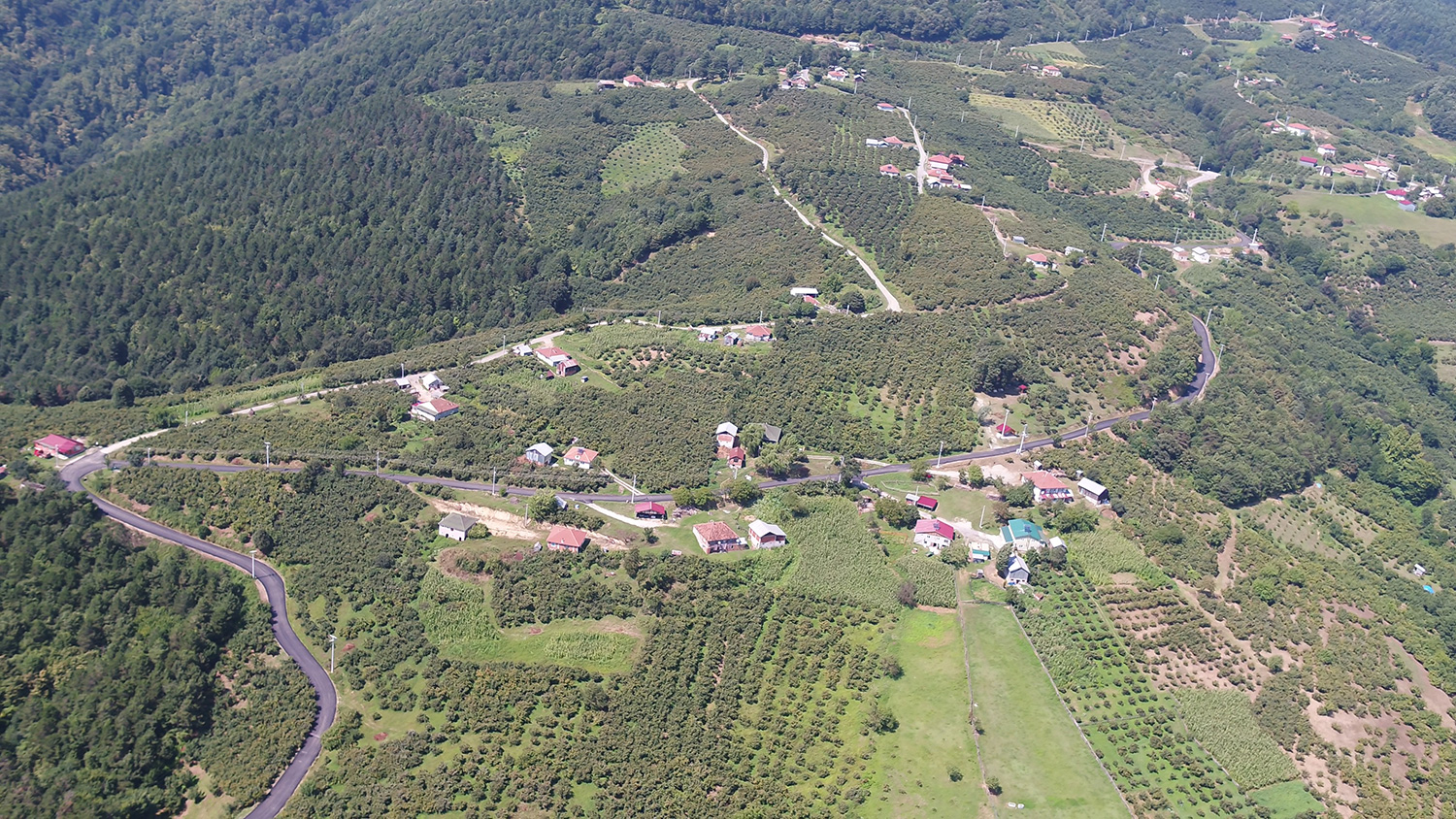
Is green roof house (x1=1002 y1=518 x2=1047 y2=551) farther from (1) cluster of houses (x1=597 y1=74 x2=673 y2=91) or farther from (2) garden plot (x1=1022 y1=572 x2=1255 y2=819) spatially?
(1) cluster of houses (x1=597 y1=74 x2=673 y2=91)

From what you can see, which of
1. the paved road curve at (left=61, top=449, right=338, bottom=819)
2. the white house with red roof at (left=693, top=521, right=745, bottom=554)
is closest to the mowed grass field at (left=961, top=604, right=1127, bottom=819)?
the white house with red roof at (left=693, top=521, right=745, bottom=554)

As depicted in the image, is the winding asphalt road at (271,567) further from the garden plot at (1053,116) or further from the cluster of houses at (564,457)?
the garden plot at (1053,116)

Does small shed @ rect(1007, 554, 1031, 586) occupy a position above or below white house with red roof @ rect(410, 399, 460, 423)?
below

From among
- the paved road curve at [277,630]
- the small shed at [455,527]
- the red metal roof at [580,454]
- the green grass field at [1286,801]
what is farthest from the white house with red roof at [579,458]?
the green grass field at [1286,801]

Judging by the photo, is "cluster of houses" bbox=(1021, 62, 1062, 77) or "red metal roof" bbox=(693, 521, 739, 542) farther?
"cluster of houses" bbox=(1021, 62, 1062, 77)

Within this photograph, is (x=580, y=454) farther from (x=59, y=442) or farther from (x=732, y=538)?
(x=59, y=442)

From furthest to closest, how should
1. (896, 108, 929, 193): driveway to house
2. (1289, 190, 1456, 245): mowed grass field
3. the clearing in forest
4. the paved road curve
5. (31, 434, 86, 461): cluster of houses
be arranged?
(1289, 190, 1456, 245): mowed grass field, the clearing in forest, (896, 108, 929, 193): driveway to house, (31, 434, 86, 461): cluster of houses, the paved road curve

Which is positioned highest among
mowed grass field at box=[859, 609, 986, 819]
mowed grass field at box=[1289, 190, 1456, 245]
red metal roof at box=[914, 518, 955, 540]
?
red metal roof at box=[914, 518, 955, 540]

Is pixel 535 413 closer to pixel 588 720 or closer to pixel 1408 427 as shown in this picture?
pixel 588 720
